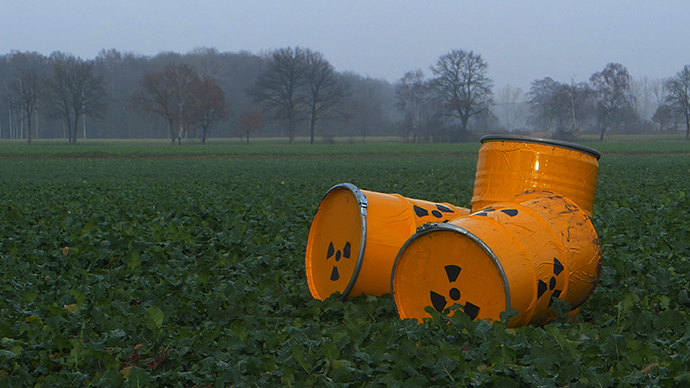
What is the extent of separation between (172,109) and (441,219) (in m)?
73.3

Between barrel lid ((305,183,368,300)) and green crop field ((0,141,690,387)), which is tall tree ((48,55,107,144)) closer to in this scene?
green crop field ((0,141,690,387))

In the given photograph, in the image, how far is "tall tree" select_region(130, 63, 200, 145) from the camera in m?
69.1

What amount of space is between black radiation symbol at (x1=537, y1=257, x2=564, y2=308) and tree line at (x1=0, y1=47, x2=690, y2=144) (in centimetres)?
6330

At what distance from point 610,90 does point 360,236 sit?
85567mm

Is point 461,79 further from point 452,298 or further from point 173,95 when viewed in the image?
point 452,298

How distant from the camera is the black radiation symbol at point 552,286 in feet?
12.3

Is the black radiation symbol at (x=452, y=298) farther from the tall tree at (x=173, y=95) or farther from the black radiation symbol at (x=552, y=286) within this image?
the tall tree at (x=173, y=95)

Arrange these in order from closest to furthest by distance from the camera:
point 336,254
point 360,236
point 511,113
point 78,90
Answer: point 360,236 → point 336,254 → point 78,90 → point 511,113

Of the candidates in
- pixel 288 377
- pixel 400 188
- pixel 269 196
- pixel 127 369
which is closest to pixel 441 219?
pixel 288 377

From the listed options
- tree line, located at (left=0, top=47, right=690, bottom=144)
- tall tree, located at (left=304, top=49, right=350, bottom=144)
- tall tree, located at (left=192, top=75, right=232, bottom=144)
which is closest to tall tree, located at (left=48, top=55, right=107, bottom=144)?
tree line, located at (left=0, top=47, right=690, bottom=144)

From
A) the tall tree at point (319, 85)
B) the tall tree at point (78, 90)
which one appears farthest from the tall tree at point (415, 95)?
the tall tree at point (78, 90)

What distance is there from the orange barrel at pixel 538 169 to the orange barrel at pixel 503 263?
372 mm

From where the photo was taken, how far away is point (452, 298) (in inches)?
152

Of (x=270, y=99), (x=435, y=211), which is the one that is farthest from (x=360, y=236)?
(x=270, y=99)
